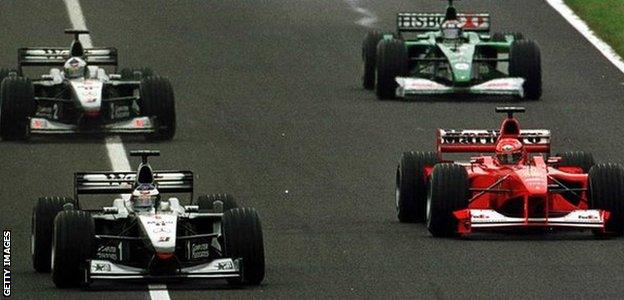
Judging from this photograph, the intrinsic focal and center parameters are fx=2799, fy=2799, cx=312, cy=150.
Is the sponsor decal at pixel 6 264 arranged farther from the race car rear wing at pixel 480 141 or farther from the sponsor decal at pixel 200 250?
the race car rear wing at pixel 480 141

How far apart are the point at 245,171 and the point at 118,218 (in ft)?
28.4

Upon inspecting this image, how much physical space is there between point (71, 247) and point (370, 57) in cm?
1878

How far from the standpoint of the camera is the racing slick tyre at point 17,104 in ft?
125

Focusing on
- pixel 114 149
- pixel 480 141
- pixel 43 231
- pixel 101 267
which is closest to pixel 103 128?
pixel 114 149

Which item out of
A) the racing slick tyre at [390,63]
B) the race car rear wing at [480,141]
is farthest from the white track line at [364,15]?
the race car rear wing at [480,141]

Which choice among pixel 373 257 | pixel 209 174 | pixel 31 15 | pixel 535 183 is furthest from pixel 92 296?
pixel 31 15

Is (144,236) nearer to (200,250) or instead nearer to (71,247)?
(200,250)

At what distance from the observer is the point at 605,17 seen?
51188mm

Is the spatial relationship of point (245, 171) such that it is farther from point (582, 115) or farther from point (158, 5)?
point (158, 5)

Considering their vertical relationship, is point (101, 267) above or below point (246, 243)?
below

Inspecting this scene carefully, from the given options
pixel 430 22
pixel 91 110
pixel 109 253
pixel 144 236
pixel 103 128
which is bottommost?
pixel 103 128

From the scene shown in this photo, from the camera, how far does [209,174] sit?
35.5 metres

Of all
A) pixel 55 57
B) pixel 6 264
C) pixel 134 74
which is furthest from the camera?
pixel 55 57

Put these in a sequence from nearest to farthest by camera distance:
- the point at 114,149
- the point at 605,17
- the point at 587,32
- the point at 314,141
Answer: the point at 114,149 → the point at 314,141 → the point at 587,32 → the point at 605,17
